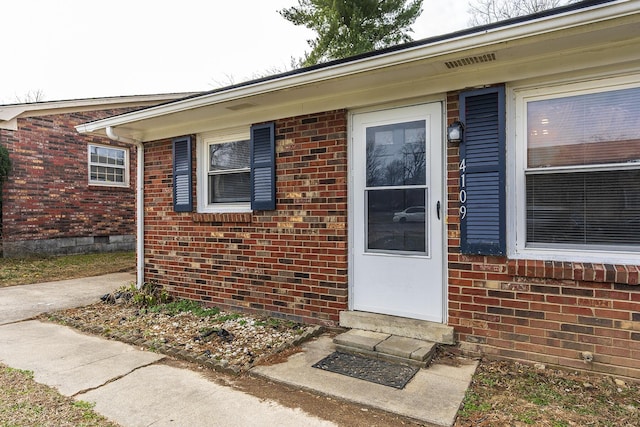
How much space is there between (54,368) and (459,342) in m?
3.46

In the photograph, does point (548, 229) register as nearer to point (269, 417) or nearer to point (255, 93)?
point (269, 417)

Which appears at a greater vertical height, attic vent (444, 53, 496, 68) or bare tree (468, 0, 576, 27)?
bare tree (468, 0, 576, 27)

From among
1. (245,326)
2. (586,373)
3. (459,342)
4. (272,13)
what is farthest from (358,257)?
(272,13)

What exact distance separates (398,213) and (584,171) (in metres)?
1.52

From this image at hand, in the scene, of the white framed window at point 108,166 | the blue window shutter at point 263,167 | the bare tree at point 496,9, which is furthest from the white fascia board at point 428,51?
the bare tree at point 496,9

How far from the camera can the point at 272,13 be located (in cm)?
1405

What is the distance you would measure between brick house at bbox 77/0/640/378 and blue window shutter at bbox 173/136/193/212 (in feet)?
1.44

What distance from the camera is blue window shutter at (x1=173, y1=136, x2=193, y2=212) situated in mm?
5121

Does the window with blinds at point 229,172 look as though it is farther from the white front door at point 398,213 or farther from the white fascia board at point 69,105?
the white fascia board at point 69,105

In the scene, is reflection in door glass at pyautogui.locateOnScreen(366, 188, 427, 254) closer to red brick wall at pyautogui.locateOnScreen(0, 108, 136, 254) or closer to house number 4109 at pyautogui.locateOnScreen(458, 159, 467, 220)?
house number 4109 at pyautogui.locateOnScreen(458, 159, 467, 220)

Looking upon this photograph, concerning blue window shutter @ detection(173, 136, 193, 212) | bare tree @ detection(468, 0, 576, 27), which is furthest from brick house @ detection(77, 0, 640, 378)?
bare tree @ detection(468, 0, 576, 27)

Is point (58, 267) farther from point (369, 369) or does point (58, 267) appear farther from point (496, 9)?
point (496, 9)

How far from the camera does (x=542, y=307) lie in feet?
9.83

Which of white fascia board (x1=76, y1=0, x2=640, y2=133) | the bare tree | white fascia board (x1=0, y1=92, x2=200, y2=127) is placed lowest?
white fascia board (x1=76, y1=0, x2=640, y2=133)
